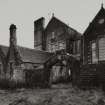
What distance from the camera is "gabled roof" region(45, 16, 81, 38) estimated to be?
31.8m

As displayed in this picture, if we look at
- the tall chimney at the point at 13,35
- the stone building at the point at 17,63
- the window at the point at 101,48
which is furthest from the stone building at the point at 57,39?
the window at the point at 101,48

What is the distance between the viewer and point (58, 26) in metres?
33.5

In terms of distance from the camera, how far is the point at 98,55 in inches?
886

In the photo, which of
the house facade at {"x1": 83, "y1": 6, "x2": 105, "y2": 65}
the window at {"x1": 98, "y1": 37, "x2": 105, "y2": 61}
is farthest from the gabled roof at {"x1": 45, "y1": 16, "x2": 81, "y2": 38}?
the window at {"x1": 98, "y1": 37, "x2": 105, "y2": 61}

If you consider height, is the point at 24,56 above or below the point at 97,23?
below

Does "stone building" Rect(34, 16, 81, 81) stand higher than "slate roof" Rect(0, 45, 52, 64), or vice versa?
"stone building" Rect(34, 16, 81, 81)

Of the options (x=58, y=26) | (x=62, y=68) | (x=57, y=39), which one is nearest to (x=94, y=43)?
(x=62, y=68)

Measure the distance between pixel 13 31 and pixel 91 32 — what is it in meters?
11.4

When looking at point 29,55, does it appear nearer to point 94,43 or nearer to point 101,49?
point 94,43

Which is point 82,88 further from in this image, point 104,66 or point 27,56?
point 27,56

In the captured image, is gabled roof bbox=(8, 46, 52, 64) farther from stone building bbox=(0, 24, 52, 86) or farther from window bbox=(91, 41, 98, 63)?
window bbox=(91, 41, 98, 63)

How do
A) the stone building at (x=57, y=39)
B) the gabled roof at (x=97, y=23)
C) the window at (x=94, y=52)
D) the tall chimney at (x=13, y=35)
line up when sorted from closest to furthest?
the gabled roof at (x=97, y=23)
the window at (x=94, y=52)
the tall chimney at (x=13, y=35)
the stone building at (x=57, y=39)

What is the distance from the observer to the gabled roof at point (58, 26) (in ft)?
104

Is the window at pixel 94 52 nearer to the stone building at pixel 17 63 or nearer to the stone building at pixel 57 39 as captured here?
the stone building at pixel 57 39
